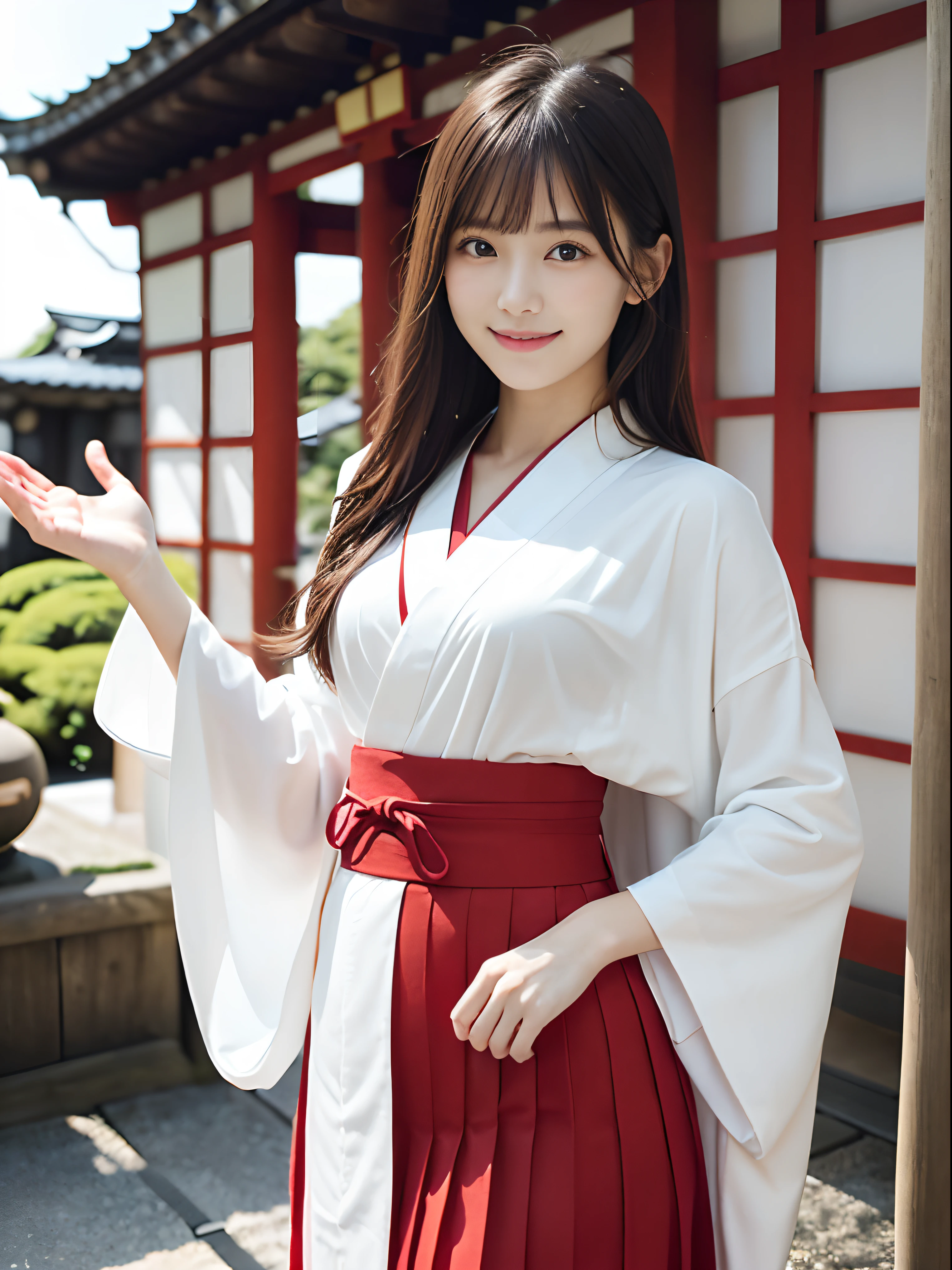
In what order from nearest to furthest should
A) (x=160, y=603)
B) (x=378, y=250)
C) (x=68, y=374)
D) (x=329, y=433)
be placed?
(x=160, y=603), (x=378, y=250), (x=68, y=374), (x=329, y=433)

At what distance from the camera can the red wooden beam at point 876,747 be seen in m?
2.83

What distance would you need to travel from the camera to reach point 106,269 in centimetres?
513

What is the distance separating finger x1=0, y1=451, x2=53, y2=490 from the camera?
1655 millimetres

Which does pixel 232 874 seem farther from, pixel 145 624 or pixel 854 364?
pixel 854 364

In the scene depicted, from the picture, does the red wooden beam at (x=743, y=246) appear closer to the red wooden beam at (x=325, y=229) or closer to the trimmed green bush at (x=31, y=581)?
the red wooden beam at (x=325, y=229)

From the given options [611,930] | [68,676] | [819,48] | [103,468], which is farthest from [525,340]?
[68,676]

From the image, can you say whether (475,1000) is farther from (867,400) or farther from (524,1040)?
(867,400)

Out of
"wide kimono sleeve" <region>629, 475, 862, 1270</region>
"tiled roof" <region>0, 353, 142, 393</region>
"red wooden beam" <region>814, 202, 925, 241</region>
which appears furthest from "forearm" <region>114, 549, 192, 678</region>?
"tiled roof" <region>0, 353, 142, 393</region>

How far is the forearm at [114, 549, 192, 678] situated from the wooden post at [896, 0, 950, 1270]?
1.01 m

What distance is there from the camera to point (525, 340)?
5.05 ft

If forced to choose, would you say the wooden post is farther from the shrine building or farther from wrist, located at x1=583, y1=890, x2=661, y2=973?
the shrine building

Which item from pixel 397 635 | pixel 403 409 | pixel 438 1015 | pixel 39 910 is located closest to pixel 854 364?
pixel 403 409

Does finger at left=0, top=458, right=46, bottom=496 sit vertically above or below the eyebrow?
below

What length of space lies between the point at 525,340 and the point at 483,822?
2.16 ft
